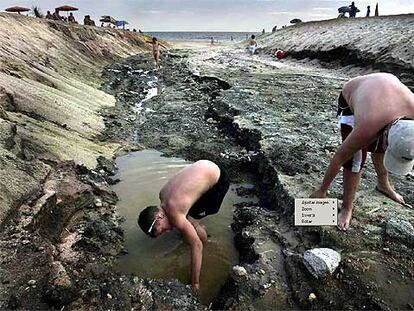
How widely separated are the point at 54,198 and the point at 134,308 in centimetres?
176

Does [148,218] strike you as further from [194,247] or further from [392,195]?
[392,195]

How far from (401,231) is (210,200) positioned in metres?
1.77

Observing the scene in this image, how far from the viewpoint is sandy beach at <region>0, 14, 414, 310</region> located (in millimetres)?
2838

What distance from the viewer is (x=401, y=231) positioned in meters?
3.35

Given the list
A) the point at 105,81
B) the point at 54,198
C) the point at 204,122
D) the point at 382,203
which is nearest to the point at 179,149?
the point at 204,122

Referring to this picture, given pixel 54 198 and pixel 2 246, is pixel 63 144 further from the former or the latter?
pixel 2 246

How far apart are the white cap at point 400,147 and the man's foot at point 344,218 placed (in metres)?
0.87

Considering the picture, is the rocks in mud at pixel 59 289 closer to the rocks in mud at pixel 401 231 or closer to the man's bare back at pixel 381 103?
the man's bare back at pixel 381 103

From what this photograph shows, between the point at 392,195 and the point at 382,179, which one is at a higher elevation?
the point at 382,179

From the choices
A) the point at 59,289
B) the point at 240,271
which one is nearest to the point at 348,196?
the point at 240,271

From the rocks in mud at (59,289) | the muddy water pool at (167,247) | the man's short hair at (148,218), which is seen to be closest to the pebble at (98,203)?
the muddy water pool at (167,247)

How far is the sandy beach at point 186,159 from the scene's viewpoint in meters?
2.84

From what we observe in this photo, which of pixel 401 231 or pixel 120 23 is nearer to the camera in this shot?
pixel 401 231

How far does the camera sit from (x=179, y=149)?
21.3ft
